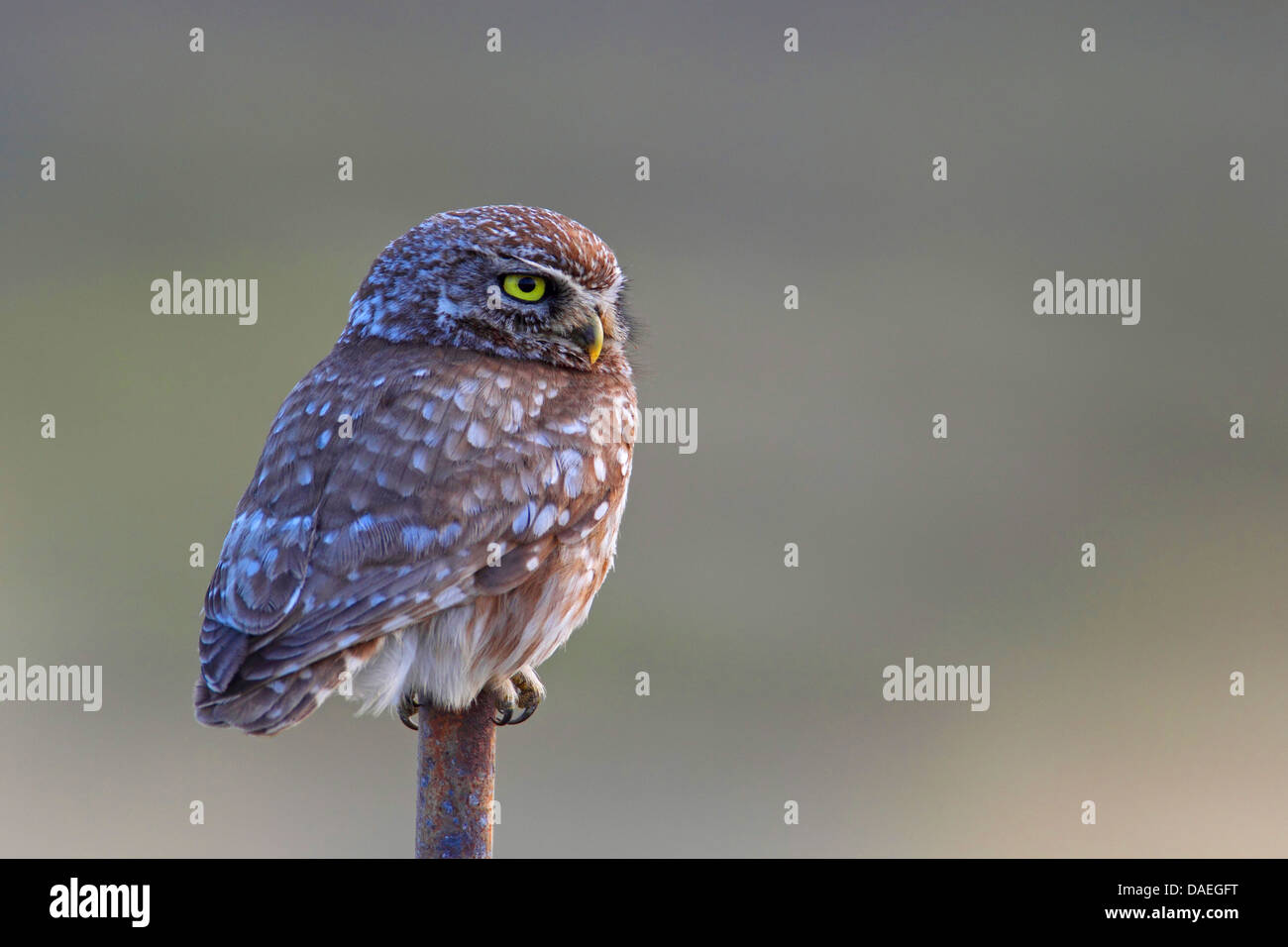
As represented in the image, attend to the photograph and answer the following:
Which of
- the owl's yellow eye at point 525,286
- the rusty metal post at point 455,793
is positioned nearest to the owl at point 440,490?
the owl's yellow eye at point 525,286

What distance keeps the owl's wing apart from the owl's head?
97mm

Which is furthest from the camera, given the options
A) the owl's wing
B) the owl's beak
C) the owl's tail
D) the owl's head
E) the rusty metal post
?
the owl's beak

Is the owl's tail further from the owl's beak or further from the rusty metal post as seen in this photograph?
the owl's beak

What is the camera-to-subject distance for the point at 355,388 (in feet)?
12.5

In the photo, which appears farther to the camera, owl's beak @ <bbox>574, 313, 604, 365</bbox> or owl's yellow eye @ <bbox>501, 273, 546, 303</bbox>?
owl's beak @ <bbox>574, 313, 604, 365</bbox>

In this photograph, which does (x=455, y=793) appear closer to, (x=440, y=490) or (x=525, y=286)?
(x=440, y=490)

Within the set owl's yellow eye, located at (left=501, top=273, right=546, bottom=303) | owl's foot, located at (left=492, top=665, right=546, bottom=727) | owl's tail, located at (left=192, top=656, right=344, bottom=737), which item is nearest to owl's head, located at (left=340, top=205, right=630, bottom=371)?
owl's yellow eye, located at (left=501, top=273, right=546, bottom=303)

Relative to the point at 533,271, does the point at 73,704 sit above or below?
below

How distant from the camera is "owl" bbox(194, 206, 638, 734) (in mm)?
3326

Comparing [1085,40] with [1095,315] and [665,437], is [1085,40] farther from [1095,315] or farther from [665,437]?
[665,437]

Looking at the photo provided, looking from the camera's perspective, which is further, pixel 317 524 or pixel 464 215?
pixel 464 215

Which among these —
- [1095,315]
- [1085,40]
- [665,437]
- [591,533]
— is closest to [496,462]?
[591,533]

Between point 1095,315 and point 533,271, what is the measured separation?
61.4 ft

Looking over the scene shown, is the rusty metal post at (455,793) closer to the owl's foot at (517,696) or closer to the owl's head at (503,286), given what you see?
the owl's foot at (517,696)
